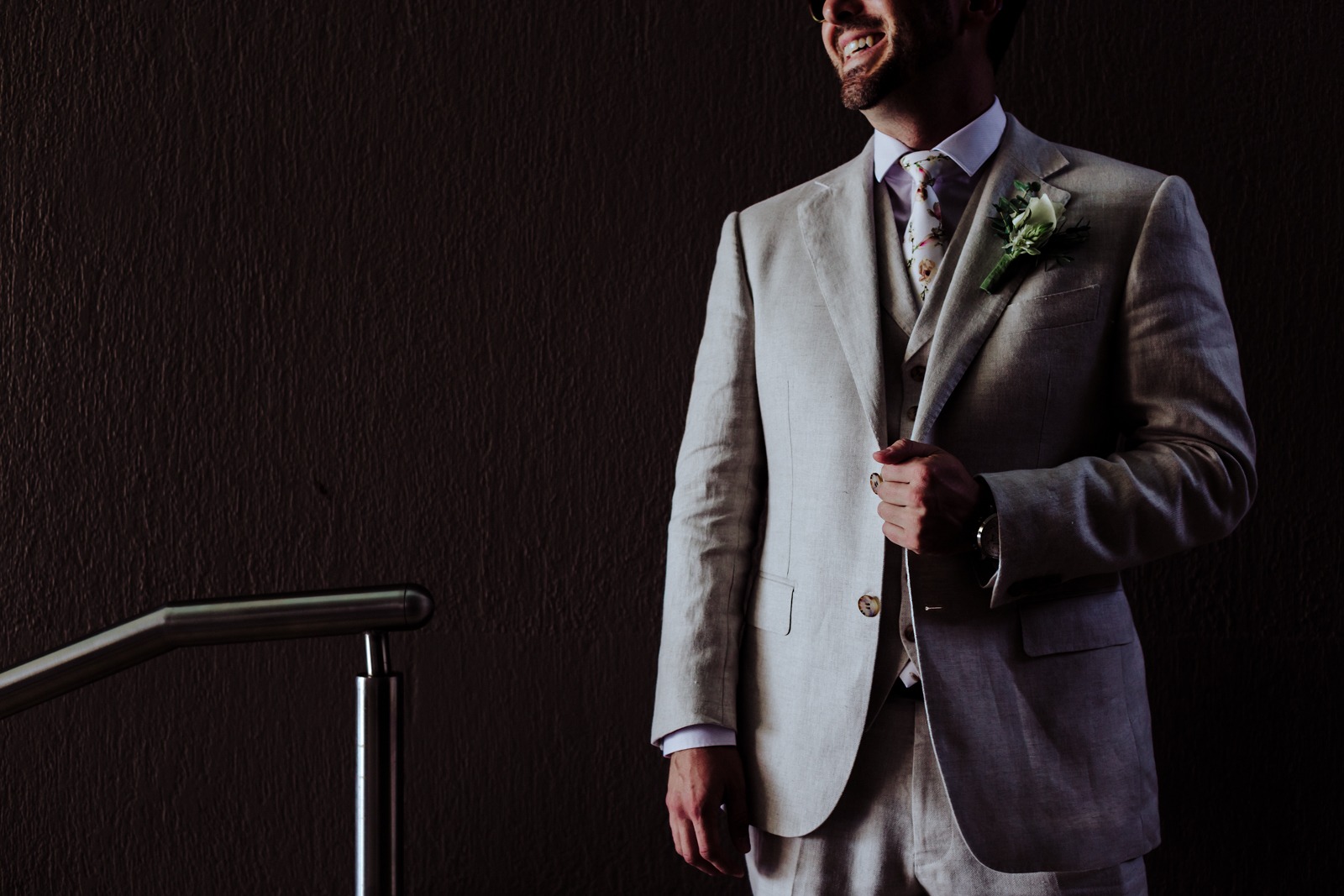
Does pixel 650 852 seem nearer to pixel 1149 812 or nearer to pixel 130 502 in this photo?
pixel 1149 812

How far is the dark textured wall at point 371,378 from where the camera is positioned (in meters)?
1.95

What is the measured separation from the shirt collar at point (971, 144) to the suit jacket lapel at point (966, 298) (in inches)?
1.4

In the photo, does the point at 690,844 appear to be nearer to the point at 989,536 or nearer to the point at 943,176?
the point at 989,536

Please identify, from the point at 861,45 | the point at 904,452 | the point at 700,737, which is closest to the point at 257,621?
the point at 700,737

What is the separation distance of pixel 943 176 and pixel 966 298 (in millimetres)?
217

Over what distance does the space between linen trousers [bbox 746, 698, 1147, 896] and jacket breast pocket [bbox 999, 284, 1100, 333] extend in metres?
0.46

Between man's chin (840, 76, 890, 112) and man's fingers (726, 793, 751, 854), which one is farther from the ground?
Answer: man's chin (840, 76, 890, 112)

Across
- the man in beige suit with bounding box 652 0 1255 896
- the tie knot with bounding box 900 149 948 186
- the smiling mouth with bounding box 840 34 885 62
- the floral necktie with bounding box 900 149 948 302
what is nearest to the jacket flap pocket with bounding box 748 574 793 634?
the man in beige suit with bounding box 652 0 1255 896

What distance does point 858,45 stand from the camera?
1400mm

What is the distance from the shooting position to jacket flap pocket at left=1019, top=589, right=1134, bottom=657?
1.20 metres

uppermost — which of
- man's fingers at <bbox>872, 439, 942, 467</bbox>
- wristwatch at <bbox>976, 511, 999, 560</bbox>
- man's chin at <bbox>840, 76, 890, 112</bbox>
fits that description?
man's chin at <bbox>840, 76, 890, 112</bbox>

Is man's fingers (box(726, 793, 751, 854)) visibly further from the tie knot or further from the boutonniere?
the tie knot

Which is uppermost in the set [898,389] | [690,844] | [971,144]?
[971,144]

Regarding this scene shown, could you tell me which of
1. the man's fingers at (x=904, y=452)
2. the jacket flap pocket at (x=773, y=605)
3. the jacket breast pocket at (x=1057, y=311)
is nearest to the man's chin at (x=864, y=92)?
the jacket breast pocket at (x=1057, y=311)
